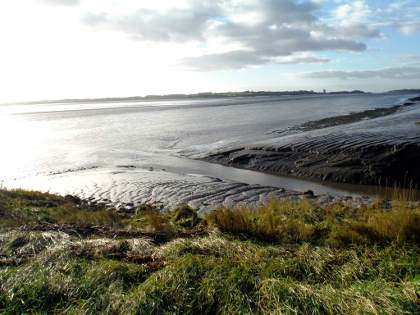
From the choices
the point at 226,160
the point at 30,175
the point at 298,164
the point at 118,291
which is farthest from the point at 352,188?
the point at 30,175

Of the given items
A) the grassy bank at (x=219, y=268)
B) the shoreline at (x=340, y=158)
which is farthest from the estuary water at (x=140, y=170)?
the grassy bank at (x=219, y=268)

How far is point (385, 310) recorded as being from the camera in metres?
3.79

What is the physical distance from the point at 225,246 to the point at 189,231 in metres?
1.67

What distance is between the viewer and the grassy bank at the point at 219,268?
13.7 feet

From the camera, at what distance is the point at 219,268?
197 inches

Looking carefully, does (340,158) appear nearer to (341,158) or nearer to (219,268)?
(341,158)

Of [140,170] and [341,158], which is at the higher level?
[341,158]

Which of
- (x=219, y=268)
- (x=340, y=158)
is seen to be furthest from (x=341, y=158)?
(x=219, y=268)

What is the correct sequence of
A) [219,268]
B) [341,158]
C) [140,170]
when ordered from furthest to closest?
[140,170], [341,158], [219,268]

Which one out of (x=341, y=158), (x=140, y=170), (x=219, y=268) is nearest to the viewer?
(x=219, y=268)

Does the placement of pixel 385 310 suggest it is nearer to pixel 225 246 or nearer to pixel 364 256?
pixel 364 256

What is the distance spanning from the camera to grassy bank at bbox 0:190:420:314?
165 inches

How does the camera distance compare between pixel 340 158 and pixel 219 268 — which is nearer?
pixel 219 268

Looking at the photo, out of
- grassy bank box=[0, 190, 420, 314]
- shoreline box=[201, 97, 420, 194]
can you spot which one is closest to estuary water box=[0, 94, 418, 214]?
shoreline box=[201, 97, 420, 194]
